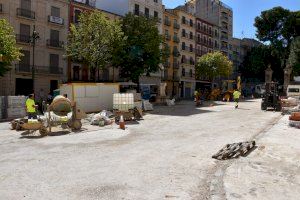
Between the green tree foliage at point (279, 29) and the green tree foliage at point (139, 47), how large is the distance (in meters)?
32.7

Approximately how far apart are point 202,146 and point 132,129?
594 centimetres

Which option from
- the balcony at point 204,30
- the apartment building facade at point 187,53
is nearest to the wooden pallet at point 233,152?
the apartment building facade at point 187,53

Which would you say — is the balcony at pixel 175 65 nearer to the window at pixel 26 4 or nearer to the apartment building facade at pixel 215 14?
the apartment building facade at pixel 215 14

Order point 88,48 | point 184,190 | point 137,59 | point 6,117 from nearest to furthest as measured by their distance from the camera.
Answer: point 184,190
point 6,117
point 88,48
point 137,59

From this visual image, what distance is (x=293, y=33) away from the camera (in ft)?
217

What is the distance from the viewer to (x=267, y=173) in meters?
10.1

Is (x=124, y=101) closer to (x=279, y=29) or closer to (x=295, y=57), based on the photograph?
(x=295, y=57)

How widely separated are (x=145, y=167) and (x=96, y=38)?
28.9 m

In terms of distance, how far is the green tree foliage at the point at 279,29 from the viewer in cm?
6569

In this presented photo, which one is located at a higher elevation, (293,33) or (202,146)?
(293,33)

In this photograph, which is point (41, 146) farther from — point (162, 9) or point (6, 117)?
point (162, 9)

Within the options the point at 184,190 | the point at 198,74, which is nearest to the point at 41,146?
the point at 184,190

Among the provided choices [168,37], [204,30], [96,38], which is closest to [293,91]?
[96,38]

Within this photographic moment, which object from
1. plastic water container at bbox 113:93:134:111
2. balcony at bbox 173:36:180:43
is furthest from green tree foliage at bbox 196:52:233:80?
plastic water container at bbox 113:93:134:111
